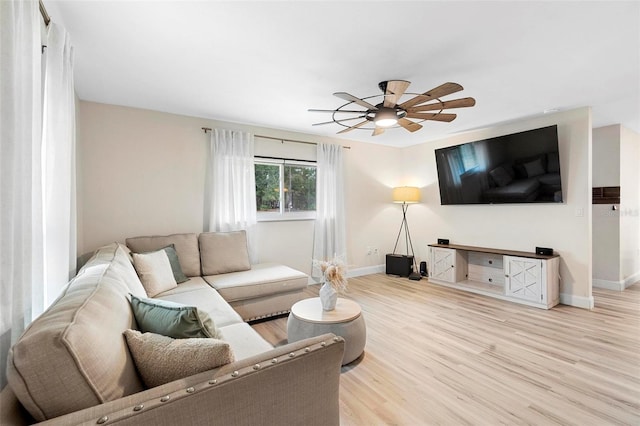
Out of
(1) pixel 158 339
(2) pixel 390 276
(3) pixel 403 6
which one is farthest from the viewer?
(2) pixel 390 276

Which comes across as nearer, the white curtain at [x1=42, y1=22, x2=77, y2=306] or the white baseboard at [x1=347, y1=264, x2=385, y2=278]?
the white curtain at [x1=42, y1=22, x2=77, y2=306]

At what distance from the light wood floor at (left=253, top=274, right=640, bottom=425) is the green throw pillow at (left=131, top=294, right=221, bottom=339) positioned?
111cm

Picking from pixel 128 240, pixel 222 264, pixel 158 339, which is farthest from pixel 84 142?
pixel 158 339

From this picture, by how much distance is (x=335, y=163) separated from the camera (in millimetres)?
4867

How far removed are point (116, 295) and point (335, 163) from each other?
395cm

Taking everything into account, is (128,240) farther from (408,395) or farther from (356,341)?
(408,395)

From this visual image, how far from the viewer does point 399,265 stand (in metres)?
5.21

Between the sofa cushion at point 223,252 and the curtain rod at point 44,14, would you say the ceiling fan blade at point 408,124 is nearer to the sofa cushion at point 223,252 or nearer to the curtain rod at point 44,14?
the sofa cushion at point 223,252

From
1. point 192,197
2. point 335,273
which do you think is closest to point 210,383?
point 335,273

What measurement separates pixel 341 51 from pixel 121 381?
2.32m

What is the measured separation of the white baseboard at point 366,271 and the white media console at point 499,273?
1001 millimetres

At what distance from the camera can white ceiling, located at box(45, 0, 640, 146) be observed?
69.2 inches

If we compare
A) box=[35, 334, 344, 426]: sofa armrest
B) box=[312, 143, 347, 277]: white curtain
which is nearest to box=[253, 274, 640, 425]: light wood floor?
box=[35, 334, 344, 426]: sofa armrest

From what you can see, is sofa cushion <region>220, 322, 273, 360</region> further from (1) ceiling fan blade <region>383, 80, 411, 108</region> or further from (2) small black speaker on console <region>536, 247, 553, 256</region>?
(2) small black speaker on console <region>536, 247, 553, 256</region>
